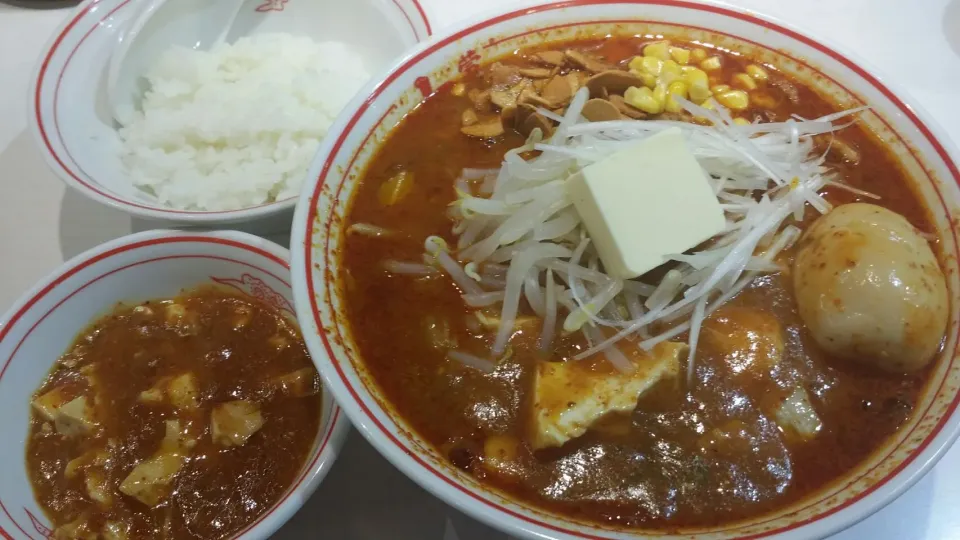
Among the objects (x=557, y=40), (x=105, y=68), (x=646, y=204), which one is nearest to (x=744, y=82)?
(x=557, y=40)

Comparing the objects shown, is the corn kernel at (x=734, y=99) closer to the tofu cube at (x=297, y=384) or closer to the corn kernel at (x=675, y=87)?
the corn kernel at (x=675, y=87)

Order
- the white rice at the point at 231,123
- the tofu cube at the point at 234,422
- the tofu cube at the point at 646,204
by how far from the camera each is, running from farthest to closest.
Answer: the white rice at the point at 231,123 < the tofu cube at the point at 234,422 < the tofu cube at the point at 646,204

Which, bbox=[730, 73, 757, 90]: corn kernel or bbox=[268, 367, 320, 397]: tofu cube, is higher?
bbox=[730, 73, 757, 90]: corn kernel

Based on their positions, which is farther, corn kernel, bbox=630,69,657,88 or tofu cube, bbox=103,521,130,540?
corn kernel, bbox=630,69,657,88

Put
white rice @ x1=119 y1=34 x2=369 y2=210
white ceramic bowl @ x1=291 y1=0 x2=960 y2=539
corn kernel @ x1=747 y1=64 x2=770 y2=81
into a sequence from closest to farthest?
white ceramic bowl @ x1=291 y1=0 x2=960 y2=539, corn kernel @ x1=747 y1=64 x2=770 y2=81, white rice @ x1=119 y1=34 x2=369 y2=210

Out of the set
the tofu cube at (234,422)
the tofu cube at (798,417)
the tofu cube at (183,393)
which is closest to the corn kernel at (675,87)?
the tofu cube at (798,417)

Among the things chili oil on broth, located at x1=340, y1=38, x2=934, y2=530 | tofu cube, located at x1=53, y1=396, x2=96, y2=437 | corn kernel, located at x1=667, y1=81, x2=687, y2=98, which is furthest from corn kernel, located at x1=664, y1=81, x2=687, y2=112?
tofu cube, located at x1=53, y1=396, x2=96, y2=437

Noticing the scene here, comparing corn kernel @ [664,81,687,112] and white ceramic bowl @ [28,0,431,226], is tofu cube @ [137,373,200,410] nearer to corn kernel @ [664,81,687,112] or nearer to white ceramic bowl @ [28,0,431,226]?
white ceramic bowl @ [28,0,431,226]
